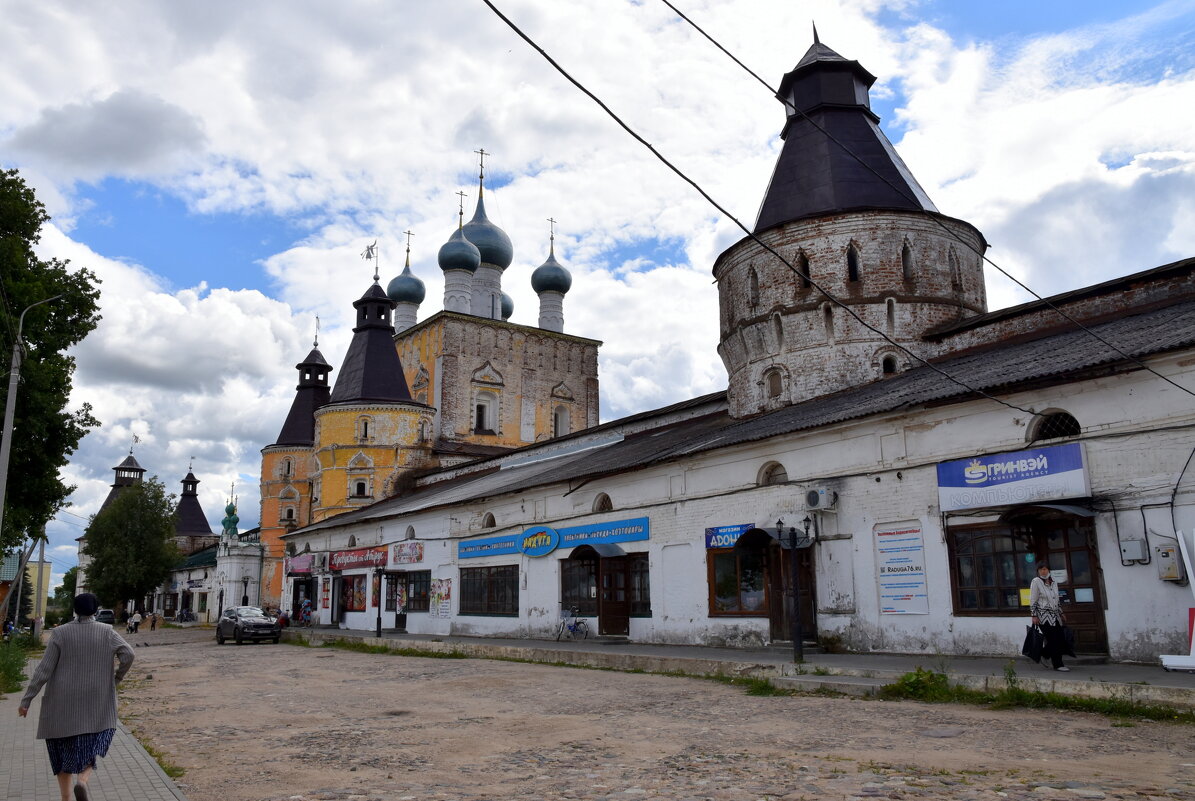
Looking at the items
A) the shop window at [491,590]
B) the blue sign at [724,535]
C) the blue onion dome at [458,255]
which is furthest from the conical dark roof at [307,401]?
the blue sign at [724,535]

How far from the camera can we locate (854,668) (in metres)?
13.0

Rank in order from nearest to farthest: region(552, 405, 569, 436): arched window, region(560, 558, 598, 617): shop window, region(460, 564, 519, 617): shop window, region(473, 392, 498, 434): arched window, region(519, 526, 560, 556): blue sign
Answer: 1. region(560, 558, 598, 617): shop window
2. region(519, 526, 560, 556): blue sign
3. region(460, 564, 519, 617): shop window
4. region(473, 392, 498, 434): arched window
5. region(552, 405, 569, 436): arched window

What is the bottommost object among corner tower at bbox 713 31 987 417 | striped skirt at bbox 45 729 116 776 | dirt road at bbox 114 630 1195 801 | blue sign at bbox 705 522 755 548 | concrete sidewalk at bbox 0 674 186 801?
dirt road at bbox 114 630 1195 801

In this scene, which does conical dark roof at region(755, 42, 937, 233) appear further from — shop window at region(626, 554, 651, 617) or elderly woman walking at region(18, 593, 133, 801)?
elderly woman walking at region(18, 593, 133, 801)

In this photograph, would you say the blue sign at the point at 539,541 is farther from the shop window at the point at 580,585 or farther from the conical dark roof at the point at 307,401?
the conical dark roof at the point at 307,401

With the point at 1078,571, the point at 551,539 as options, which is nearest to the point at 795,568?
the point at 1078,571

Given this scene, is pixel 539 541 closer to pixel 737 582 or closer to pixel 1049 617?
pixel 737 582

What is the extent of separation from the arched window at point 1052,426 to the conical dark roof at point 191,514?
2963 inches

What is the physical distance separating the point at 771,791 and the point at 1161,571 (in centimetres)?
870

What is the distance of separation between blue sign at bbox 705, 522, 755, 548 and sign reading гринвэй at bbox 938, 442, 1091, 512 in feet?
14.7

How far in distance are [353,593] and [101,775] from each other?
2906 cm

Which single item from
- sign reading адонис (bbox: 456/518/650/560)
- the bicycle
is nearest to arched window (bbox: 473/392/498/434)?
sign reading адонис (bbox: 456/518/650/560)

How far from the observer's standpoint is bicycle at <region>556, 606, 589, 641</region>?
22.5 m

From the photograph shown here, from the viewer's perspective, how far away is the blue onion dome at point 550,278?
186 feet
